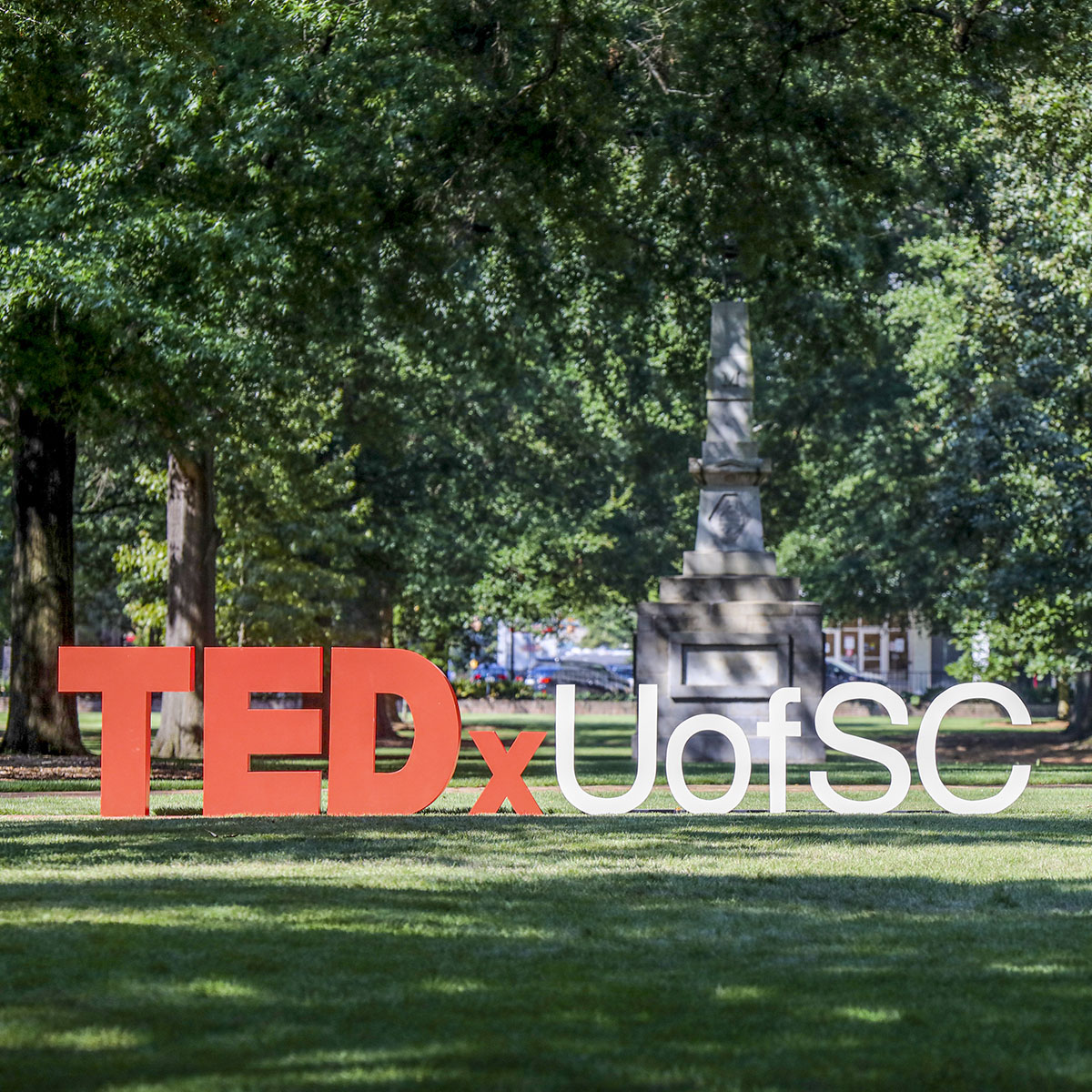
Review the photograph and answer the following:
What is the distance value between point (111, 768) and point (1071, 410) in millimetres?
19170

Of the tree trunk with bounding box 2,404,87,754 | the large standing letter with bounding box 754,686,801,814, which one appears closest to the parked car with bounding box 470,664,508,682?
the tree trunk with bounding box 2,404,87,754

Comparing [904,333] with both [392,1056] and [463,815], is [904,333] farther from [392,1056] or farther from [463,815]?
[392,1056]

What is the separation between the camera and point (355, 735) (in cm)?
1262

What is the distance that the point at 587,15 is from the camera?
18.9m

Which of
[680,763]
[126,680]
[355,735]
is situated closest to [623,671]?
[680,763]

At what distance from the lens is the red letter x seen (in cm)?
1272

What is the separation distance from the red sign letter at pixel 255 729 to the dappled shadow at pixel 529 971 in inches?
45.8

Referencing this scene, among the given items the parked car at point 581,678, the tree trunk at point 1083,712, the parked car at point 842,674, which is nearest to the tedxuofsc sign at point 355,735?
the tree trunk at point 1083,712

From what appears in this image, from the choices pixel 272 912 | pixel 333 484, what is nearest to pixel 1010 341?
pixel 333 484

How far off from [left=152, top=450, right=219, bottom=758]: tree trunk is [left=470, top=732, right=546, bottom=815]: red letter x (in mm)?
11511

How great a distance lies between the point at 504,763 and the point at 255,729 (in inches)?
72.9

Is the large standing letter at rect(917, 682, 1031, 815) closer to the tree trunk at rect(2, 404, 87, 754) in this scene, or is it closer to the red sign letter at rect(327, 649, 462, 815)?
the red sign letter at rect(327, 649, 462, 815)

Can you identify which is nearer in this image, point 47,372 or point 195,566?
point 47,372

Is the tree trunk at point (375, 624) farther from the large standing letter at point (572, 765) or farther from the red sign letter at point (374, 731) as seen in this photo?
the large standing letter at point (572, 765)
